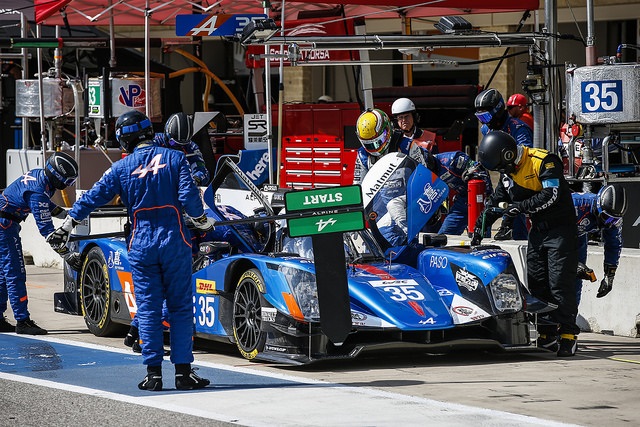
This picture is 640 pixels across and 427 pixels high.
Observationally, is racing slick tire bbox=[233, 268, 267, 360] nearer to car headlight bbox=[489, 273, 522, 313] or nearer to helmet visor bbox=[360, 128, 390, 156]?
car headlight bbox=[489, 273, 522, 313]

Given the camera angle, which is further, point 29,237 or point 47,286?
point 29,237

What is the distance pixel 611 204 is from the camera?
1073 cm

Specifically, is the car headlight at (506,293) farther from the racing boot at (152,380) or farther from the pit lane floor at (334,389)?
the racing boot at (152,380)

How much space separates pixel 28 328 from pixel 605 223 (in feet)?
Answer: 16.9

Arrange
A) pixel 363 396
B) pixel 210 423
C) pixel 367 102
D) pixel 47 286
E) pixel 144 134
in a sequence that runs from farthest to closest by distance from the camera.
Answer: pixel 367 102, pixel 47 286, pixel 144 134, pixel 363 396, pixel 210 423

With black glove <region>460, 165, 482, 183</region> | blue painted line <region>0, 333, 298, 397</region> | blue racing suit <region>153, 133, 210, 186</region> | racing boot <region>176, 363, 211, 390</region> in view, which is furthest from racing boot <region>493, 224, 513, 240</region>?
racing boot <region>176, 363, 211, 390</region>

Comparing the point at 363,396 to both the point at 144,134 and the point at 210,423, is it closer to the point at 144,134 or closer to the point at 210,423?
the point at 210,423

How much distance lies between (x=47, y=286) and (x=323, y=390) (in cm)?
741

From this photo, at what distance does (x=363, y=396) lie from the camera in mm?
8242

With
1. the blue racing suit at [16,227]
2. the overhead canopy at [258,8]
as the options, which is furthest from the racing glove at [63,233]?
the overhead canopy at [258,8]

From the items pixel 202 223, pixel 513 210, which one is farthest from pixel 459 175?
pixel 202 223

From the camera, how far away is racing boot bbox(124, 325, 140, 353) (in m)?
10.5

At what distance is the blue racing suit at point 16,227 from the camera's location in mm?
11383

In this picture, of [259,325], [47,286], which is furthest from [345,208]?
[47,286]
